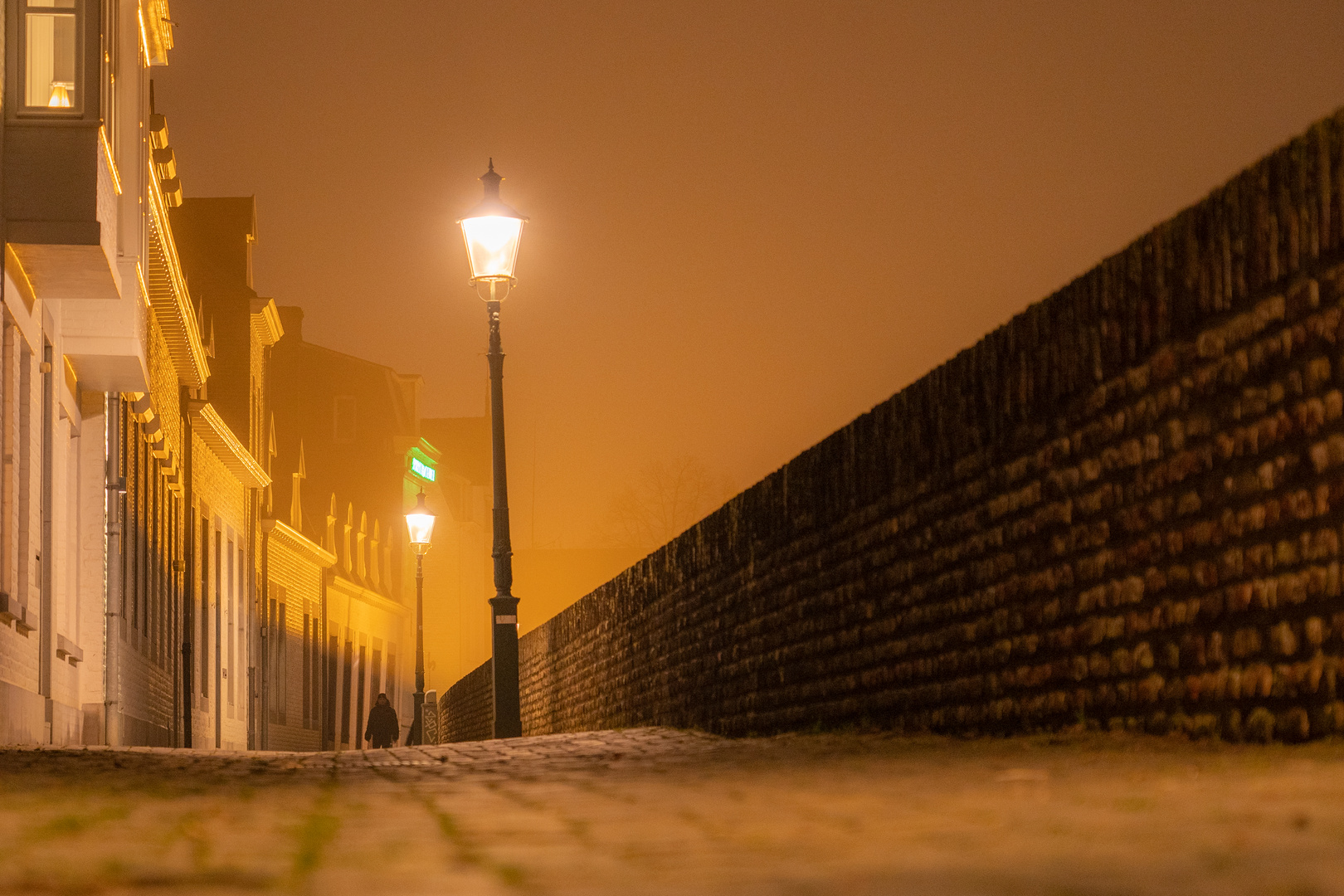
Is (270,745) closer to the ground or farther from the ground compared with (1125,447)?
closer to the ground

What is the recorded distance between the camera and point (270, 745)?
3600cm

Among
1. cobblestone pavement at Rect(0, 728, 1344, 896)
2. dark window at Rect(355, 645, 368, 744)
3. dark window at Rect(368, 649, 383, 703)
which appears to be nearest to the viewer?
cobblestone pavement at Rect(0, 728, 1344, 896)

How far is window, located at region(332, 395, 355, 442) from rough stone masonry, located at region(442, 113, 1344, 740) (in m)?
50.9

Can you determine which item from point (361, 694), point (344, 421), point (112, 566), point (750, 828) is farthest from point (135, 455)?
point (344, 421)

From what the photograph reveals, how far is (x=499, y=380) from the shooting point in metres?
16.1

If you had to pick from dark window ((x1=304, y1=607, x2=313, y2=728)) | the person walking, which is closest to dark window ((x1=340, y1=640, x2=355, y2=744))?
dark window ((x1=304, y1=607, x2=313, y2=728))

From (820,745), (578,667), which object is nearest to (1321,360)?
(820,745)

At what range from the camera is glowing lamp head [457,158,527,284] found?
16156mm

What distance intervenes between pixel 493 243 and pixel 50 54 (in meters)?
4.14

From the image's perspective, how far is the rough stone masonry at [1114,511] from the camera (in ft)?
18.2

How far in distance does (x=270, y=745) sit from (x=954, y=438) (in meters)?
29.7

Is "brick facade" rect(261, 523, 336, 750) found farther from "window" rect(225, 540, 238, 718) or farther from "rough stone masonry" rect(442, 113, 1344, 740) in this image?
"rough stone masonry" rect(442, 113, 1344, 740)

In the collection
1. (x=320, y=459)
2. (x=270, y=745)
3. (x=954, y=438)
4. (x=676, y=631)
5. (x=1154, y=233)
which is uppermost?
(x=320, y=459)

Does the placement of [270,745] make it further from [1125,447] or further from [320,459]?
[1125,447]
